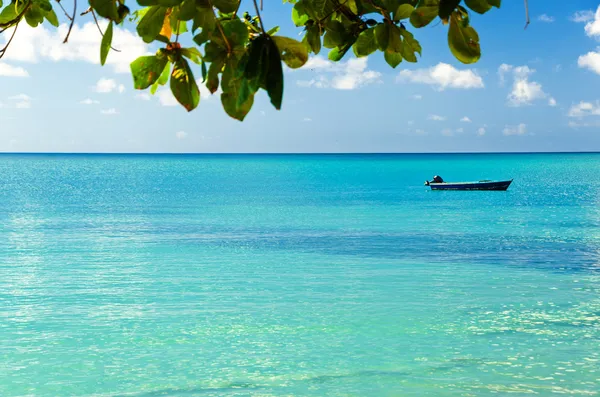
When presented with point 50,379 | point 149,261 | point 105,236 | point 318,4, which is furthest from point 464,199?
point 318,4

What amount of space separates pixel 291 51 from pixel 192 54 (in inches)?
8.0

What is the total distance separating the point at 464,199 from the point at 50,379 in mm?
33434

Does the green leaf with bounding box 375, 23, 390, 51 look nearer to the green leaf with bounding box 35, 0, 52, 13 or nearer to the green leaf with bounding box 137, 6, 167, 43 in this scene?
the green leaf with bounding box 137, 6, 167, 43

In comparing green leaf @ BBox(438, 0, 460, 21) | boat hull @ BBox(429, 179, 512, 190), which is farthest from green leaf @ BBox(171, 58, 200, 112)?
boat hull @ BBox(429, 179, 512, 190)

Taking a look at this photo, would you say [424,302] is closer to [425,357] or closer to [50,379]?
[425,357]

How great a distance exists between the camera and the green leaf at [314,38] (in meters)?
1.77

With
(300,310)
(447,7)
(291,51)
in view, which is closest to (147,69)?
(291,51)

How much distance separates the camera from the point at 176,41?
4.34 feet

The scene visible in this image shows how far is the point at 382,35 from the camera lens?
1633mm

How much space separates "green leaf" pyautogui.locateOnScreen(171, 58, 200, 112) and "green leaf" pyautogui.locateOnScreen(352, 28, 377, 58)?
54cm

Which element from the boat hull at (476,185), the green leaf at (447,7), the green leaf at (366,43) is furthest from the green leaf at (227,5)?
the boat hull at (476,185)

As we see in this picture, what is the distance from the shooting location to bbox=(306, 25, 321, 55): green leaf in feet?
5.79

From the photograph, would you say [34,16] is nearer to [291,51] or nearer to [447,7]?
[291,51]

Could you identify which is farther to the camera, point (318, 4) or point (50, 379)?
point (50, 379)
